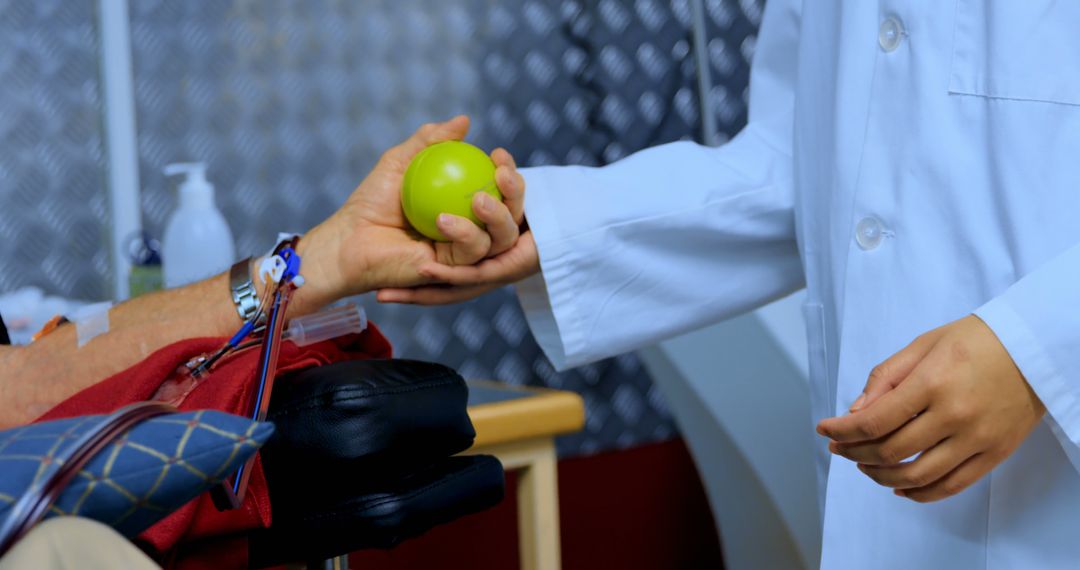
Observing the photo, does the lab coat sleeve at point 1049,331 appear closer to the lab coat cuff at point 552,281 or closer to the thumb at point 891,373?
the thumb at point 891,373

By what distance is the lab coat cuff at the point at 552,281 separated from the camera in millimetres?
1115

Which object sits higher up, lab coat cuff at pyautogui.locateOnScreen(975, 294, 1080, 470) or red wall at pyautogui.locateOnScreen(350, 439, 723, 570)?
lab coat cuff at pyautogui.locateOnScreen(975, 294, 1080, 470)

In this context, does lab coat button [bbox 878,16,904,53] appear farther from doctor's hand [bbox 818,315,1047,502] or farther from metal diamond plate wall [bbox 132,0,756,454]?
metal diamond plate wall [bbox 132,0,756,454]

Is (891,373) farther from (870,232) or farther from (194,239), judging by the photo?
(194,239)

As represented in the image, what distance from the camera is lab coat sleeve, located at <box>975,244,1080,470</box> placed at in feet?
2.48

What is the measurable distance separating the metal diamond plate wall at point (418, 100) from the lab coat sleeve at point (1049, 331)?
54.0 inches

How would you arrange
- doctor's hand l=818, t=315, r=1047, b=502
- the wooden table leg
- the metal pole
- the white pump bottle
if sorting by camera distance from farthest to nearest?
the metal pole < the white pump bottle < the wooden table leg < doctor's hand l=818, t=315, r=1047, b=502

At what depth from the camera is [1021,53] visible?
868mm

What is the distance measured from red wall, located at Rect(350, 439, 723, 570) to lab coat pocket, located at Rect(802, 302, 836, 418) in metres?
1.20

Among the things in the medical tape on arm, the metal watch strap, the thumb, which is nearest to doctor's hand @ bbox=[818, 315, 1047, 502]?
the thumb

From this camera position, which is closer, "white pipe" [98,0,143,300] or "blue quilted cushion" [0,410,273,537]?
"blue quilted cushion" [0,410,273,537]

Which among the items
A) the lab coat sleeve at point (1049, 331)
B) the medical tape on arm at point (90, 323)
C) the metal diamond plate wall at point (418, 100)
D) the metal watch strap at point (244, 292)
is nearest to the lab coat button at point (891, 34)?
the lab coat sleeve at point (1049, 331)

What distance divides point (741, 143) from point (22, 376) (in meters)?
0.73

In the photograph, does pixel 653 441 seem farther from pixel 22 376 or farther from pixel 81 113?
pixel 22 376
